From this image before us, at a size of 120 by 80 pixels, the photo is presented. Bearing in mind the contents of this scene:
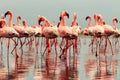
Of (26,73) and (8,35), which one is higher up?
(8,35)

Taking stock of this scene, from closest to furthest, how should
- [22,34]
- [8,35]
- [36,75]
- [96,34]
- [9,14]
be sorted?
[36,75], [8,35], [96,34], [22,34], [9,14]

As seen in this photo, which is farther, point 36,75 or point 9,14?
point 9,14

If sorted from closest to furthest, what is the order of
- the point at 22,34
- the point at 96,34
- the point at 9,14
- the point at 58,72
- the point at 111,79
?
1. the point at 111,79
2. the point at 58,72
3. the point at 96,34
4. the point at 22,34
5. the point at 9,14

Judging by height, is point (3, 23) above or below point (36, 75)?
above

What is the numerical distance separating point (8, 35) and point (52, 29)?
2.07m

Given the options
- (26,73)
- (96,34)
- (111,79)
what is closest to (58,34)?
(96,34)

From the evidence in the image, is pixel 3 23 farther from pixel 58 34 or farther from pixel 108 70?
pixel 108 70

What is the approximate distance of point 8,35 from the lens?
19.5 metres

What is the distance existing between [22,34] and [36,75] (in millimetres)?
10528

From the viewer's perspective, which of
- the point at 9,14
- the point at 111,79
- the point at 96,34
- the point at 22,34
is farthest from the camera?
the point at 9,14

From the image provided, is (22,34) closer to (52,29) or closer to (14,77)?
(52,29)

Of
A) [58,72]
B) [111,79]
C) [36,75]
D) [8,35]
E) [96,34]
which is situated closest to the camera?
[111,79]

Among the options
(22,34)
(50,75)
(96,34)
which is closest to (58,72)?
(50,75)

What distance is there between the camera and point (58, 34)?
20.0 metres
